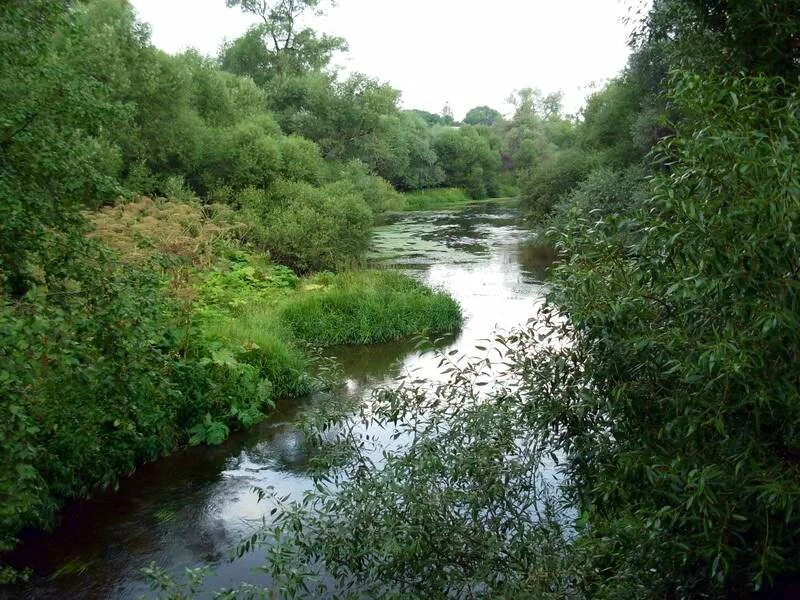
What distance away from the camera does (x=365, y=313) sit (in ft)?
47.8

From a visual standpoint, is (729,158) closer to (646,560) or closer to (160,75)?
(646,560)

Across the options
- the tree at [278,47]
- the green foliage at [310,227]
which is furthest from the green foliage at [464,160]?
the green foliage at [310,227]

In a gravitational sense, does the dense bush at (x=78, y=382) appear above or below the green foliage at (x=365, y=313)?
above

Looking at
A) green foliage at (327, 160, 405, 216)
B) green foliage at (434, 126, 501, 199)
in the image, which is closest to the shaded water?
green foliage at (327, 160, 405, 216)

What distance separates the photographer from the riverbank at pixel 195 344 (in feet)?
21.9

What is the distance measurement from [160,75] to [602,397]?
22109 mm

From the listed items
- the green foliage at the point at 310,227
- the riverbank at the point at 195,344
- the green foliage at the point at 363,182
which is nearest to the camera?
the riverbank at the point at 195,344

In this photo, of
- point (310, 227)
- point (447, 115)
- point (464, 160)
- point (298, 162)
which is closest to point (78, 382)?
point (310, 227)

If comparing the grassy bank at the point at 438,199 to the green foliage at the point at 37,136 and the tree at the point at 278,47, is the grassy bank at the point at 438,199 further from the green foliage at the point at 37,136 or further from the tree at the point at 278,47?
the green foliage at the point at 37,136

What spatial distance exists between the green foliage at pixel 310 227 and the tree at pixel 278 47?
24.4m

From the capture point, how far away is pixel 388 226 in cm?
3625

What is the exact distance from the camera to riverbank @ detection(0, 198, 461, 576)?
21.9ft

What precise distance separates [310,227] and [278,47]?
96.5ft

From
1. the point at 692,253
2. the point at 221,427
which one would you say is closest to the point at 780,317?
the point at 692,253
